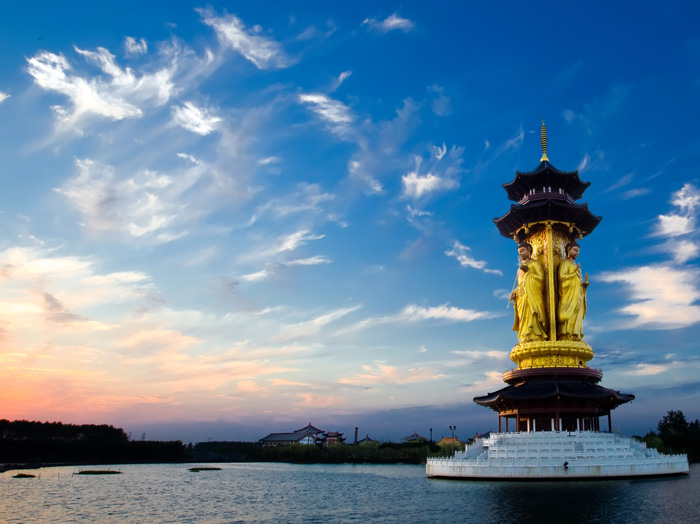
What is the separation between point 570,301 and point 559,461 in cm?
1801

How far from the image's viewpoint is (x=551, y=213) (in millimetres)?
47906

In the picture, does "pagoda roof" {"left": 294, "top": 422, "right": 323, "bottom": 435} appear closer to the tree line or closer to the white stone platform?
the tree line

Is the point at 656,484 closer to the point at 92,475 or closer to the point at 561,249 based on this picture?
the point at 561,249

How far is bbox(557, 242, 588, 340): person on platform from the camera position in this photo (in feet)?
149

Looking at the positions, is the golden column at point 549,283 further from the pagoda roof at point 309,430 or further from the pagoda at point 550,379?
the pagoda roof at point 309,430

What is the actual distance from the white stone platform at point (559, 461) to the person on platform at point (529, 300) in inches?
425

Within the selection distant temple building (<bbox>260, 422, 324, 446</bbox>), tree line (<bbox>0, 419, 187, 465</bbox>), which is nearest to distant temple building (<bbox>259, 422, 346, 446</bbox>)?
distant temple building (<bbox>260, 422, 324, 446</bbox>)

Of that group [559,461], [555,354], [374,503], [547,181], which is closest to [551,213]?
[547,181]

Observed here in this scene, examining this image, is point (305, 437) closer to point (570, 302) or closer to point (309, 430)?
point (309, 430)

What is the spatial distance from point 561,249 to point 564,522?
110 ft

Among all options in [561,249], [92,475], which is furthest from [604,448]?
[92,475]

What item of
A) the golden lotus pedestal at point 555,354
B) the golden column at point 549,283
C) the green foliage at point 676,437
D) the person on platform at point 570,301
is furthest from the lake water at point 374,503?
the green foliage at point 676,437

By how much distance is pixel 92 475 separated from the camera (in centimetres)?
4888

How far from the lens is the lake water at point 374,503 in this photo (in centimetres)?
2058
